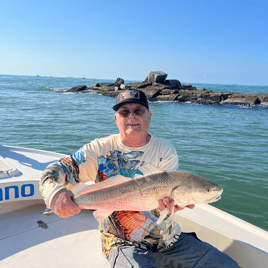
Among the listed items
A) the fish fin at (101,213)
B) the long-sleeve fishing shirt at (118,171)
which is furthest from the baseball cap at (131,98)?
the fish fin at (101,213)

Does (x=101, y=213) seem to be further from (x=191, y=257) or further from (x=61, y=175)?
(x=191, y=257)

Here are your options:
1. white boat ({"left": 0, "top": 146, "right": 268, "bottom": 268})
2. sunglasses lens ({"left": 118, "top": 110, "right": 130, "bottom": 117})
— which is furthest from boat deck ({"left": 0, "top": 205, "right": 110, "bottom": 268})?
sunglasses lens ({"left": 118, "top": 110, "right": 130, "bottom": 117})

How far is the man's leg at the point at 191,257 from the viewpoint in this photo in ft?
8.98

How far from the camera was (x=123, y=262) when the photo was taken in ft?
8.16

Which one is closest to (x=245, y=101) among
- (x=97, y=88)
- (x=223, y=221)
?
(x=97, y=88)

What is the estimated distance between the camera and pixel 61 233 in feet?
12.7

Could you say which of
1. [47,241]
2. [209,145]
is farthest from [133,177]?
[209,145]

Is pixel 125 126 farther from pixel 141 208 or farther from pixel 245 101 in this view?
pixel 245 101

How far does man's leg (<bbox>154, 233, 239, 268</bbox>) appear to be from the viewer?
274 cm

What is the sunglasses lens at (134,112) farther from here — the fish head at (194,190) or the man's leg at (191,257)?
the man's leg at (191,257)

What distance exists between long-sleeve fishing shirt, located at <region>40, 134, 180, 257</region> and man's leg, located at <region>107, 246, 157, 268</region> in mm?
71

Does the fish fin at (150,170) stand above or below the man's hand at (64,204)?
above

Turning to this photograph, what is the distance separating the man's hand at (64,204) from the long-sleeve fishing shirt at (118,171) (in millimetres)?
227

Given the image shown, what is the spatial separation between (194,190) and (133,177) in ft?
2.39
